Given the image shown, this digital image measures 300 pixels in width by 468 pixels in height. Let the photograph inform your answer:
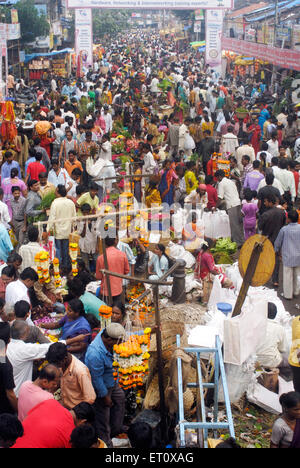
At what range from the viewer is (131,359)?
4.74 meters

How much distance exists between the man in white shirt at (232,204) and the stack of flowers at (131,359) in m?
4.84

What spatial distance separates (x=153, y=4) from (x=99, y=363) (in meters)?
22.0

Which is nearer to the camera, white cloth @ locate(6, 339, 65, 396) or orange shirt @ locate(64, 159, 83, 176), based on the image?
white cloth @ locate(6, 339, 65, 396)

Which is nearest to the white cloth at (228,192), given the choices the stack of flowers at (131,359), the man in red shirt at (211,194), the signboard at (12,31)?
the man in red shirt at (211,194)

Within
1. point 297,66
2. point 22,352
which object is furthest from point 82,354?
point 297,66

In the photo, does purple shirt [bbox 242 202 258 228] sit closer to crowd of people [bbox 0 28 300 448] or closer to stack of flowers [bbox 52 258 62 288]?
crowd of people [bbox 0 28 300 448]

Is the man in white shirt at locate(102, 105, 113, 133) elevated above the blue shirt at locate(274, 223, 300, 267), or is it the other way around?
the man in white shirt at locate(102, 105, 113, 133)

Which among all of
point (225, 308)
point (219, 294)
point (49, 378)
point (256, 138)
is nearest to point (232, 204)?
point (219, 294)

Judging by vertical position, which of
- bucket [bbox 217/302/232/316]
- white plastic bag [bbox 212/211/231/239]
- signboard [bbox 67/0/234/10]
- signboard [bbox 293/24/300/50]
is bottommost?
bucket [bbox 217/302/232/316]

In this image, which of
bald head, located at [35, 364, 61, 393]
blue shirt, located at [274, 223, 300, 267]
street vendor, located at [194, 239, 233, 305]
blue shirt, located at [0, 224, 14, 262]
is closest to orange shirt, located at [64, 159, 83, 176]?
blue shirt, located at [0, 224, 14, 262]

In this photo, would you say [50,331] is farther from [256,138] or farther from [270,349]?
[256,138]

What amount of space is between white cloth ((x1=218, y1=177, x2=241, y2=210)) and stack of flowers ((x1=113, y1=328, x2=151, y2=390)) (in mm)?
5158

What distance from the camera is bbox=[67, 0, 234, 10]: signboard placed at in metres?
24.2
